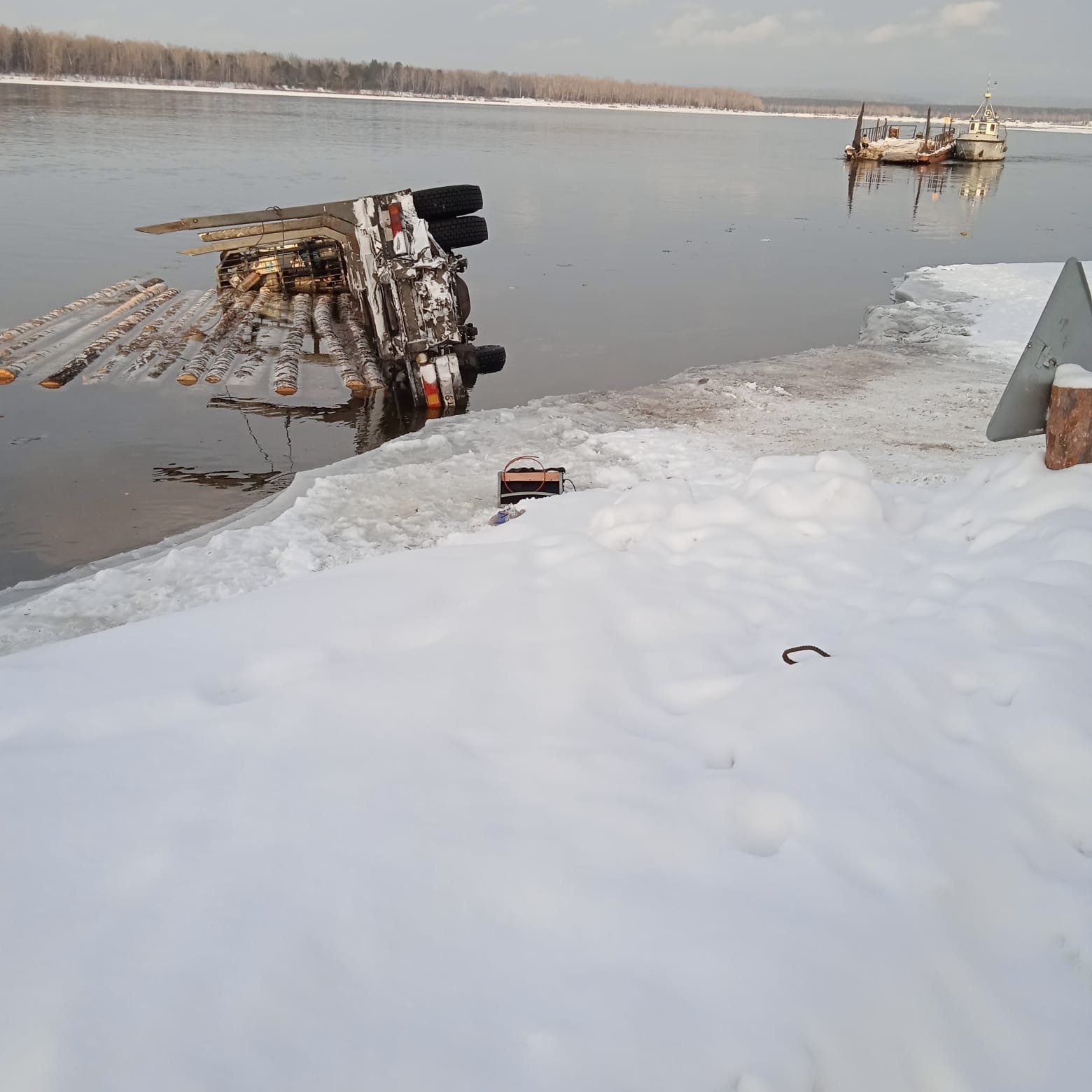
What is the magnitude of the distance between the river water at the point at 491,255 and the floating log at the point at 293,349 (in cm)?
34

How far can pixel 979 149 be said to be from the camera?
52500mm

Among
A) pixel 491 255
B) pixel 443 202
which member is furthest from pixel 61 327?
pixel 491 255

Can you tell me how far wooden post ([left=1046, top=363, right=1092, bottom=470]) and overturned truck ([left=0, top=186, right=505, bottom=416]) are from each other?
6.58 m

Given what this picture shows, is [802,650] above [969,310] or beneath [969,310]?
beneath

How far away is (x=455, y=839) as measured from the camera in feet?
6.90

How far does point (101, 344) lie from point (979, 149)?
195ft

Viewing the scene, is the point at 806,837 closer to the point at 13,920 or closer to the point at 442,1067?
the point at 442,1067

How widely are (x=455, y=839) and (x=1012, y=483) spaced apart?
3.50 metres

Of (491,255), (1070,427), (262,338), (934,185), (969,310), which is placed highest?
(934,185)

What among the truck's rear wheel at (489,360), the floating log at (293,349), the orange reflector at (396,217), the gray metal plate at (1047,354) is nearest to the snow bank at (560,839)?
the gray metal plate at (1047,354)

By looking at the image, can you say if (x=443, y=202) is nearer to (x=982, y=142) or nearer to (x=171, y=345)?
(x=171, y=345)

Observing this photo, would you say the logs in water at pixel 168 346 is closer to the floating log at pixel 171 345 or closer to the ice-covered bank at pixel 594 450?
the floating log at pixel 171 345

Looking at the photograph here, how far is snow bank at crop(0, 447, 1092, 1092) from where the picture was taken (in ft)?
5.29

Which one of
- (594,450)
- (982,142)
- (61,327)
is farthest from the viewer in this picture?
(982,142)
